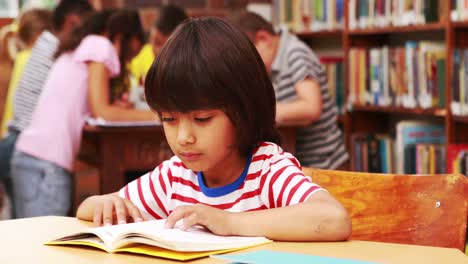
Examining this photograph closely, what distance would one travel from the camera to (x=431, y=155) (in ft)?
13.0

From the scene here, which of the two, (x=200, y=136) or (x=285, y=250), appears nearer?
(x=285, y=250)

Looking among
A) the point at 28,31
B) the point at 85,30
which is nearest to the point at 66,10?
the point at 28,31

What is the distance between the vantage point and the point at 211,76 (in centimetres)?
157

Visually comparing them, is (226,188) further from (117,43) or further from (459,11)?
(117,43)

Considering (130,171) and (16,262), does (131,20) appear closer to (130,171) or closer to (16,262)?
(130,171)

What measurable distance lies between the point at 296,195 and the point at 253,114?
0.57ft

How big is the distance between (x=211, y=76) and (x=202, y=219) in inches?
11.2

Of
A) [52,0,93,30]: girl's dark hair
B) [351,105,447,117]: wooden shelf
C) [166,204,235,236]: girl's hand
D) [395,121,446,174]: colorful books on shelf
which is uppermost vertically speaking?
[52,0,93,30]: girl's dark hair

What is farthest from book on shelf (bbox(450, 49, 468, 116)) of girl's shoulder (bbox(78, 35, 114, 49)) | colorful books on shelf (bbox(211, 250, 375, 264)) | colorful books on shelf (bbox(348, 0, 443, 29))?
colorful books on shelf (bbox(211, 250, 375, 264))

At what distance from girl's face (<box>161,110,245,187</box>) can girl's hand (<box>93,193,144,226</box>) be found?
145mm

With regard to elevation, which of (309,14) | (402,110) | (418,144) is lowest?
(418,144)

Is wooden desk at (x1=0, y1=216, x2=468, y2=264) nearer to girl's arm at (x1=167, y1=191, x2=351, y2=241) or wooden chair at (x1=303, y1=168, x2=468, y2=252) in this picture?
girl's arm at (x1=167, y1=191, x2=351, y2=241)

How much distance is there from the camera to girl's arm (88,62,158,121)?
3791mm

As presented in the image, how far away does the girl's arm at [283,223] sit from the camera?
1.41m
